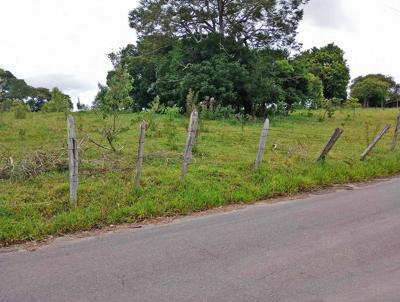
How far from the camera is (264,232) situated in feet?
17.0

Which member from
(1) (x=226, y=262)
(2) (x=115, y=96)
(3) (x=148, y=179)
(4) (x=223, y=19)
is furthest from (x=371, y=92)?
(1) (x=226, y=262)

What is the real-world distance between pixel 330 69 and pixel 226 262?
52.4 m

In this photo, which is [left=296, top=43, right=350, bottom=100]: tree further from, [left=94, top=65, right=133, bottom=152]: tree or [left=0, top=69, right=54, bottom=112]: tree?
[left=94, top=65, right=133, bottom=152]: tree

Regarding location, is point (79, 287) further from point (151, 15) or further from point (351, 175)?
point (151, 15)

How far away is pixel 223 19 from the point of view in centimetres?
2569

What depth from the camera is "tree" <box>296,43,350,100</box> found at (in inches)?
2044

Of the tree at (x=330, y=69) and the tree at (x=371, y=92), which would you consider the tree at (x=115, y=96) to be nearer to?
the tree at (x=330, y=69)

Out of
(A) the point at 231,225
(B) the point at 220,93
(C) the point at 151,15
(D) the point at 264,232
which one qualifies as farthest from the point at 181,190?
(C) the point at 151,15

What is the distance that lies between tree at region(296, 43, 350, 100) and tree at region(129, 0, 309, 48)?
26288 mm

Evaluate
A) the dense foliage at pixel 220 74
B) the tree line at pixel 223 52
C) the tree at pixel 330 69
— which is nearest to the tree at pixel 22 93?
the dense foliage at pixel 220 74

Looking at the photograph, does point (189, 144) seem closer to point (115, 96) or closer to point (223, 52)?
point (115, 96)

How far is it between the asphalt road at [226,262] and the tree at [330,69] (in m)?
48.3

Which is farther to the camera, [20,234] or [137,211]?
[137,211]

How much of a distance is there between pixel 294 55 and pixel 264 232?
2508 cm
